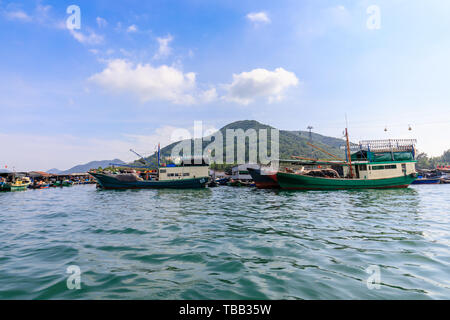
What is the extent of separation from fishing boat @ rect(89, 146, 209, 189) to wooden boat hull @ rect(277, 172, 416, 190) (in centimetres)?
1513

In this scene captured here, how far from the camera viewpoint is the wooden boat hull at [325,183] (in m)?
28.0

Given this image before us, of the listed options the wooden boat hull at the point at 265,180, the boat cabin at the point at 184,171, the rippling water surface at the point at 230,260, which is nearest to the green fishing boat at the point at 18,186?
the boat cabin at the point at 184,171

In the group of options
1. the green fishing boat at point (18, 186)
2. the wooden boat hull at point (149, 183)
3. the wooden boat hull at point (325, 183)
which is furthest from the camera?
the green fishing boat at point (18, 186)

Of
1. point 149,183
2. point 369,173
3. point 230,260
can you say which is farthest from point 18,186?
point 369,173

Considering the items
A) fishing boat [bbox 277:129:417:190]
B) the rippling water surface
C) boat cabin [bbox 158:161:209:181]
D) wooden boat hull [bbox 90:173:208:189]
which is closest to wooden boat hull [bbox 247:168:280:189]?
fishing boat [bbox 277:129:417:190]

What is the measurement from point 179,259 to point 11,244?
6.51 meters

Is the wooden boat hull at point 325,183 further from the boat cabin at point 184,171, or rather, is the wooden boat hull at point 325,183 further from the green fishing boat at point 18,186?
the green fishing boat at point 18,186

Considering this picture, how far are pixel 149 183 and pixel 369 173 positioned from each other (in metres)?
34.8

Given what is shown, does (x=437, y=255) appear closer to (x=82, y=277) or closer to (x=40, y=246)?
(x=82, y=277)

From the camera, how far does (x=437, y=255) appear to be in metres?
5.66

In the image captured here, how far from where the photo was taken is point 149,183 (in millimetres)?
36188

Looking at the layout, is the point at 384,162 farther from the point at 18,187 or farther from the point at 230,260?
the point at 18,187

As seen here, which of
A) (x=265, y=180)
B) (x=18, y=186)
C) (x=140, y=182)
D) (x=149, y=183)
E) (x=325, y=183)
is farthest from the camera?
(x=18, y=186)
